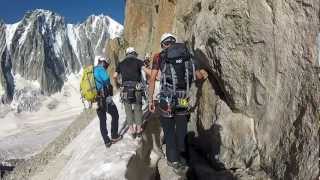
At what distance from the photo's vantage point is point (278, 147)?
12.1 metres

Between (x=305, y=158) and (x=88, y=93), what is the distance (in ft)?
19.5

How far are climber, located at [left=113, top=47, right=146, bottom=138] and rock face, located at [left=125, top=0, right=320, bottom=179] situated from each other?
1801 mm

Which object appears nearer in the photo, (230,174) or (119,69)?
(230,174)

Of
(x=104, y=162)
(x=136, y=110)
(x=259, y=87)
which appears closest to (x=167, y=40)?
(x=259, y=87)

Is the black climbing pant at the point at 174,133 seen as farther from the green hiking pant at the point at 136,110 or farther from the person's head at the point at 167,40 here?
the green hiking pant at the point at 136,110

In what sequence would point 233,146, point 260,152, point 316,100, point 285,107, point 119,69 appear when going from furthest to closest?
point 119,69, point 233,146, point 260,152, point 285,107, point 316,100

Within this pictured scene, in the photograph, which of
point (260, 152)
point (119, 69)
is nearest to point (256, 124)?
point (260, 152)

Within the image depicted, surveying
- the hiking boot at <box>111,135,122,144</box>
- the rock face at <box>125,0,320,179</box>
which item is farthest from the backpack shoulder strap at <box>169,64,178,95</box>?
the hiking boot at <box>111,135,122,144</box>

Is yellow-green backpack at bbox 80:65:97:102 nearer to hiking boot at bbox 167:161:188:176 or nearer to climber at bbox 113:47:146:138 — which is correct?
climber at bbox 113:47:146:138

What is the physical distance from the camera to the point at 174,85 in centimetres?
1186

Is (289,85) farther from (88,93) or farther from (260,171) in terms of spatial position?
(88,93)

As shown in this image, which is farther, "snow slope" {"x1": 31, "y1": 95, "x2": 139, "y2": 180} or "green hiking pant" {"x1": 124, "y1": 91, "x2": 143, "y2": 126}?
"green hiking pant" {"x1": 124, "y1": 91, "x2": 143, "y2": 126}

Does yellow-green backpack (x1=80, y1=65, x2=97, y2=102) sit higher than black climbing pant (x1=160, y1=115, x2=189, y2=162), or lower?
higher

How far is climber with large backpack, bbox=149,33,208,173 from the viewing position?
11828 mm
